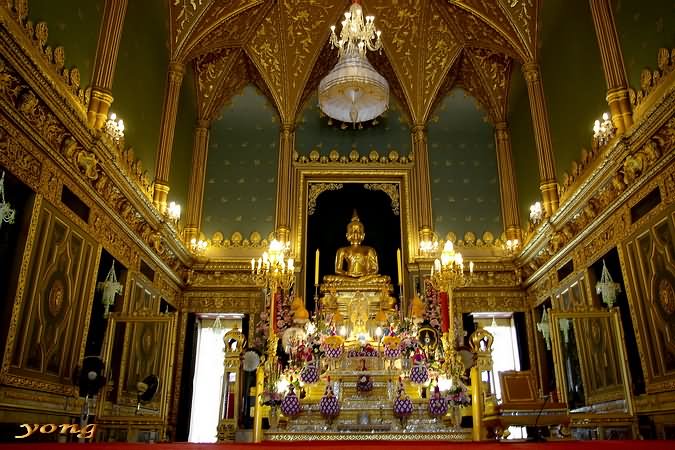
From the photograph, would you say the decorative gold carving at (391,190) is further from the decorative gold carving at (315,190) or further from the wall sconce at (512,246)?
the wall sconce at (512,246)

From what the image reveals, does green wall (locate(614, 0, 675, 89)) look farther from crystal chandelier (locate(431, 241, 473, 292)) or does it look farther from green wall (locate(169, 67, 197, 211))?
green wall (locate(169, 67, 197, 211))

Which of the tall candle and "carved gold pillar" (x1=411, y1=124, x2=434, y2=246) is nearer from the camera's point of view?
the tall candle

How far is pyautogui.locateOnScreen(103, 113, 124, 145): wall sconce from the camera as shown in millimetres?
7941

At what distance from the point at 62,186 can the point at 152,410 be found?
355cm

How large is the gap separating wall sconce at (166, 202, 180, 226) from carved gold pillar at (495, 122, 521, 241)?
7.16 meters

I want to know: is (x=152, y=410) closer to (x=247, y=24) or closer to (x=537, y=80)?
(x=247, y=24)

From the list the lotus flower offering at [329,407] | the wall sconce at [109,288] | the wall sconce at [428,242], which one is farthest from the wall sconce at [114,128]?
the wall sconce at [428,242]

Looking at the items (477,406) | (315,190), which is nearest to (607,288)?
(477,406)

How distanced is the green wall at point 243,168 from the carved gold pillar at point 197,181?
168 mm

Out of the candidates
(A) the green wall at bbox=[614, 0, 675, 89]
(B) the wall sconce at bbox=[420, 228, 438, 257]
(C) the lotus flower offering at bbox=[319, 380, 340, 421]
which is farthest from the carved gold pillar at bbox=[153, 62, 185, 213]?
(A) the green wall at bbox=[614, 0, 675, 89]

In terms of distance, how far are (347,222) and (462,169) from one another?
3.15m

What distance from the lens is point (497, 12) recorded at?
11234 mm

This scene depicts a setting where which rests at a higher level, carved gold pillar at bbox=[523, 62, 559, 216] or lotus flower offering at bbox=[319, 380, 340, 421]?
carved gold pillar at bbox=[523, 62, 559, 216]

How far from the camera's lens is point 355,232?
12977mm
